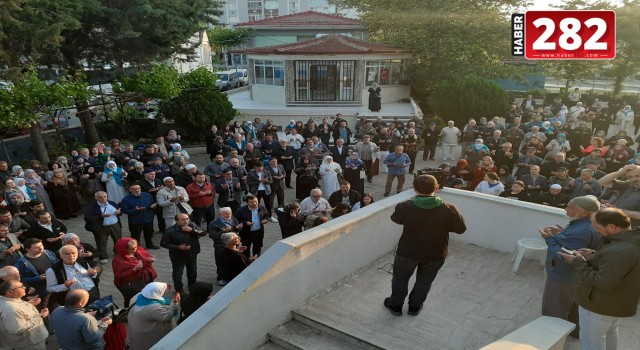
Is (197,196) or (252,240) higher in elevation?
(197,196)

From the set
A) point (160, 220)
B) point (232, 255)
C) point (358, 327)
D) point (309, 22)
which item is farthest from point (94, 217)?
point (309, 22)

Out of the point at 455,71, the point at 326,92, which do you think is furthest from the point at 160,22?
the point at 455,71

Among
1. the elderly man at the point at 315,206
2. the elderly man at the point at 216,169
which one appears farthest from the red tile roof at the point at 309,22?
the elderly man at the point at 315,206

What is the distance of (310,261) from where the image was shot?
513cm

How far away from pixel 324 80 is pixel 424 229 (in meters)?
18.6

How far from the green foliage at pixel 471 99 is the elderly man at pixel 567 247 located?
15067 mm

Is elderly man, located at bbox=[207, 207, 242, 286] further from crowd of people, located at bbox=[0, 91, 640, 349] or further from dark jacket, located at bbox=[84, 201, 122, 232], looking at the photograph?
dark jacket, located at bbox=[84, 201, 122, 232]

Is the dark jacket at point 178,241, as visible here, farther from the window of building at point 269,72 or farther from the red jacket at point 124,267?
the window of building at point 269,72

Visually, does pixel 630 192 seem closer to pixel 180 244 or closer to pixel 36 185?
pixel 180 244

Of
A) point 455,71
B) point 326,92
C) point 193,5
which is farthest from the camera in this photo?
point 326,92

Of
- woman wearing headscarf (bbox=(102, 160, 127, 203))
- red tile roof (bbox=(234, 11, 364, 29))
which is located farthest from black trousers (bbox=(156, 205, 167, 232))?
red tile roof (bbox=(234, 11, 364, 29))

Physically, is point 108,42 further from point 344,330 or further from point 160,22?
point 344,330

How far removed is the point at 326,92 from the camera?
885 inches

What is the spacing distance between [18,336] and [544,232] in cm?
540
